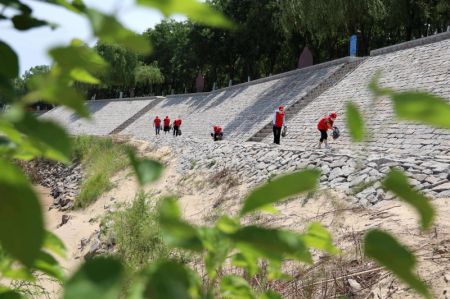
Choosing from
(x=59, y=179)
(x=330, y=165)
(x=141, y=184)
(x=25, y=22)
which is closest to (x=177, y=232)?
(x=141, y=184)

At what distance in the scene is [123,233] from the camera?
20.1 feet

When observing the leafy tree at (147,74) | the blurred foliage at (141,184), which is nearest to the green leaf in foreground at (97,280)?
the blurred foliage at (141,184)

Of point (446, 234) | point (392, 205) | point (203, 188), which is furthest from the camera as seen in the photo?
point (203, 188)

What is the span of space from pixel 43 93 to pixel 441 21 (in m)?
30.6

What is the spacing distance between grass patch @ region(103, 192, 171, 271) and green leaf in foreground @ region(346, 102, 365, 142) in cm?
395

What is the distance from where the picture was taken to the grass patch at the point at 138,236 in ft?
15.7

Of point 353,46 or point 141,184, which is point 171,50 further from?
point 141,184

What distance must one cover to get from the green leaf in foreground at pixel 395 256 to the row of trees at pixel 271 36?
15393 mm

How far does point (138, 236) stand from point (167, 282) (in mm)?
5643

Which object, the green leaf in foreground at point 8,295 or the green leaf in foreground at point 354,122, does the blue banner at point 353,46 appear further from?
the green leaf in foreground at point 8,295

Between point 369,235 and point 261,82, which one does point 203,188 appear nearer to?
point 369,235

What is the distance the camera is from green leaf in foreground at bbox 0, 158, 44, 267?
0.38 meters

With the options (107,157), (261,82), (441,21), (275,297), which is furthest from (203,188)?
(441,21)

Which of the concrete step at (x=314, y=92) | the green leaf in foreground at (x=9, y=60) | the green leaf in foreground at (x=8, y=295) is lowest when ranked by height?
the green leaf in foreground at (x=8, y=295)
